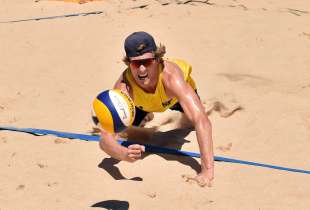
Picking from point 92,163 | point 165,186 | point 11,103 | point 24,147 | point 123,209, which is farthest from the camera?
point 11,103

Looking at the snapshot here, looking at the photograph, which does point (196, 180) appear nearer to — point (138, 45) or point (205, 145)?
point (205, 145)

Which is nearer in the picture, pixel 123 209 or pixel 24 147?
pixel 123 209

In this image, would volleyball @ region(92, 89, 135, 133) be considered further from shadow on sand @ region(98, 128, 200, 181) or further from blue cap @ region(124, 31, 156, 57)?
shadow on sand @ region(98, 128, 200, 181)

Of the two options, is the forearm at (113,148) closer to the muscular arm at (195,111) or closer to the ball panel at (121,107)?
the ball panel at (121,107)

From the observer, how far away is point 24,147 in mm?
4777

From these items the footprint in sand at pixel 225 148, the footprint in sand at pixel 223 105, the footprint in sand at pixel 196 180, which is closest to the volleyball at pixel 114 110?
the footprint in sand at pixel 196 180

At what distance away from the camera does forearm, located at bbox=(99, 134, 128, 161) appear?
3902 millimetres

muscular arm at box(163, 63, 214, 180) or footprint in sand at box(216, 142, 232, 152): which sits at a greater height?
muscular arm at box(163, 63, 214, 180)

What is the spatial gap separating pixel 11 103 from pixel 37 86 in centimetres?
54

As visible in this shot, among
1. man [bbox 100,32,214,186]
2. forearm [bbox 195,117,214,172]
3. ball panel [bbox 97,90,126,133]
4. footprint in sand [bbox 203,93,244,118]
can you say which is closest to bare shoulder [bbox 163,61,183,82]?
man [bbox 100,32,214,186]

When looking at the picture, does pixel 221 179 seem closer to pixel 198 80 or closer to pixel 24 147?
pixel 24 147

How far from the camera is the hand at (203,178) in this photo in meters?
3.96

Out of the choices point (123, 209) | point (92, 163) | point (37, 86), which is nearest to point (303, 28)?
point (37, 86)

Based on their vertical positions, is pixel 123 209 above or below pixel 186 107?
below
